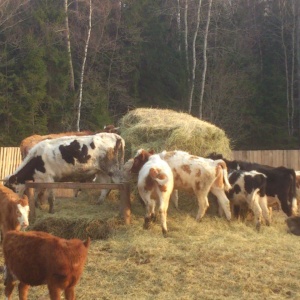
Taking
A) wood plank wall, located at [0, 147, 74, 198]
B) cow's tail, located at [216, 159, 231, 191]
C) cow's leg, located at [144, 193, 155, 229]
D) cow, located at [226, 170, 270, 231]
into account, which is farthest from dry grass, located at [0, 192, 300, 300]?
wood plank wall, located at [0, 147, 74, 198]

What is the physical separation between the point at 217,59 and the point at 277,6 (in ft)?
22.0

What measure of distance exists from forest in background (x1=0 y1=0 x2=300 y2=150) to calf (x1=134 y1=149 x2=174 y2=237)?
55.8 ft

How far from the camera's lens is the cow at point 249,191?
12.1 metres

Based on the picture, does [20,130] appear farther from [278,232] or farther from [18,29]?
[278,232]

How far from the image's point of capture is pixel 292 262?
8969mm

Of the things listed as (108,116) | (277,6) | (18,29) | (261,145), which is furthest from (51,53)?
(277,6)

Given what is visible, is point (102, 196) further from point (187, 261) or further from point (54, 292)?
point (54, 292)

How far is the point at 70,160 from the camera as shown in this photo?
12.6 metres

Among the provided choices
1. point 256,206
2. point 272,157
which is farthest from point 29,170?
point 272,157

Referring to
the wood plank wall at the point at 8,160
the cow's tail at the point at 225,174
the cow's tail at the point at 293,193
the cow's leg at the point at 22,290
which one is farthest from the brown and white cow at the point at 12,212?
the wood plank wall at the point at 8,160

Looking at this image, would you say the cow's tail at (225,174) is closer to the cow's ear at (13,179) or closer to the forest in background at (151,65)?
the cow's ear at (13,179)

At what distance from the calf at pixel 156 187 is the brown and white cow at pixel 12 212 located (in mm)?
2631

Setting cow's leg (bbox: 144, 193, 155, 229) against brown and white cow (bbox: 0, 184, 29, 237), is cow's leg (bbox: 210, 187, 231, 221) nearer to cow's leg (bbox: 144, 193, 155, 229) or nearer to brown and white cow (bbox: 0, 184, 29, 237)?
cow's leg (bbox: 144, 193, 155, 229)

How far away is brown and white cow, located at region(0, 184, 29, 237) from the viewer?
861 centimetres
